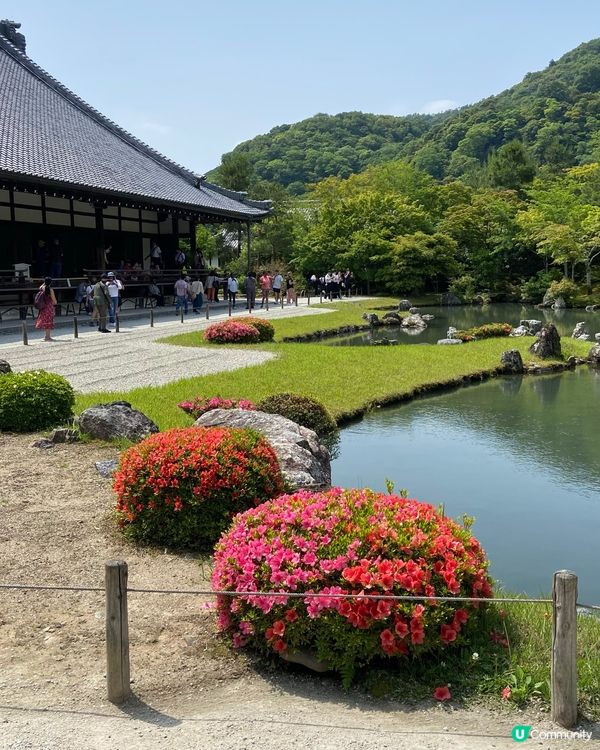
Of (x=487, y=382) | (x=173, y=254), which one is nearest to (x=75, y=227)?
(x=173, y=254)

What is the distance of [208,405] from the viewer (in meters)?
11.1

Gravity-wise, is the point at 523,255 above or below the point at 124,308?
above

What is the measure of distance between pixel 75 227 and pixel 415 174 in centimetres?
3410

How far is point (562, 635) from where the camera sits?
12.0 ft

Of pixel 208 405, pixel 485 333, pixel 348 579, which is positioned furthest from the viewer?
pixel 485 333

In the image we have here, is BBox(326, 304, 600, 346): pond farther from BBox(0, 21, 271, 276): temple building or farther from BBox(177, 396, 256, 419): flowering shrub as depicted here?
BBox(177, 396, 256, 419): flowering shrub

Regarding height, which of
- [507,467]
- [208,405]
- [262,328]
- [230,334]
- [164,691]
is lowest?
[507,467]

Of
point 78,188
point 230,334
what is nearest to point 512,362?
point 230,334

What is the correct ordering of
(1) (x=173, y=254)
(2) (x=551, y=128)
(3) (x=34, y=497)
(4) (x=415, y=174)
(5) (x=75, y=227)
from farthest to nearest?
(2) (x=551, y=128)
(4) (x=415, y=174)
(1) (x=173, y=254)
(5) (x=75, y=227)
(3) (x=34, y=497)

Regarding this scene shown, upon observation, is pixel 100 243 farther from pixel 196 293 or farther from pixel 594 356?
pixel 594 356

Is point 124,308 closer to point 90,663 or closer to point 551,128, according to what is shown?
point 90,663

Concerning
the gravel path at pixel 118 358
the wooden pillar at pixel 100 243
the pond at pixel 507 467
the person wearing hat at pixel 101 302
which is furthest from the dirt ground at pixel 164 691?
the wooden pillar at pixel 100 243

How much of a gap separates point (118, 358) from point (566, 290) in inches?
1270

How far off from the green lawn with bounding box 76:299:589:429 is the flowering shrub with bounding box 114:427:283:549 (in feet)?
13.5
